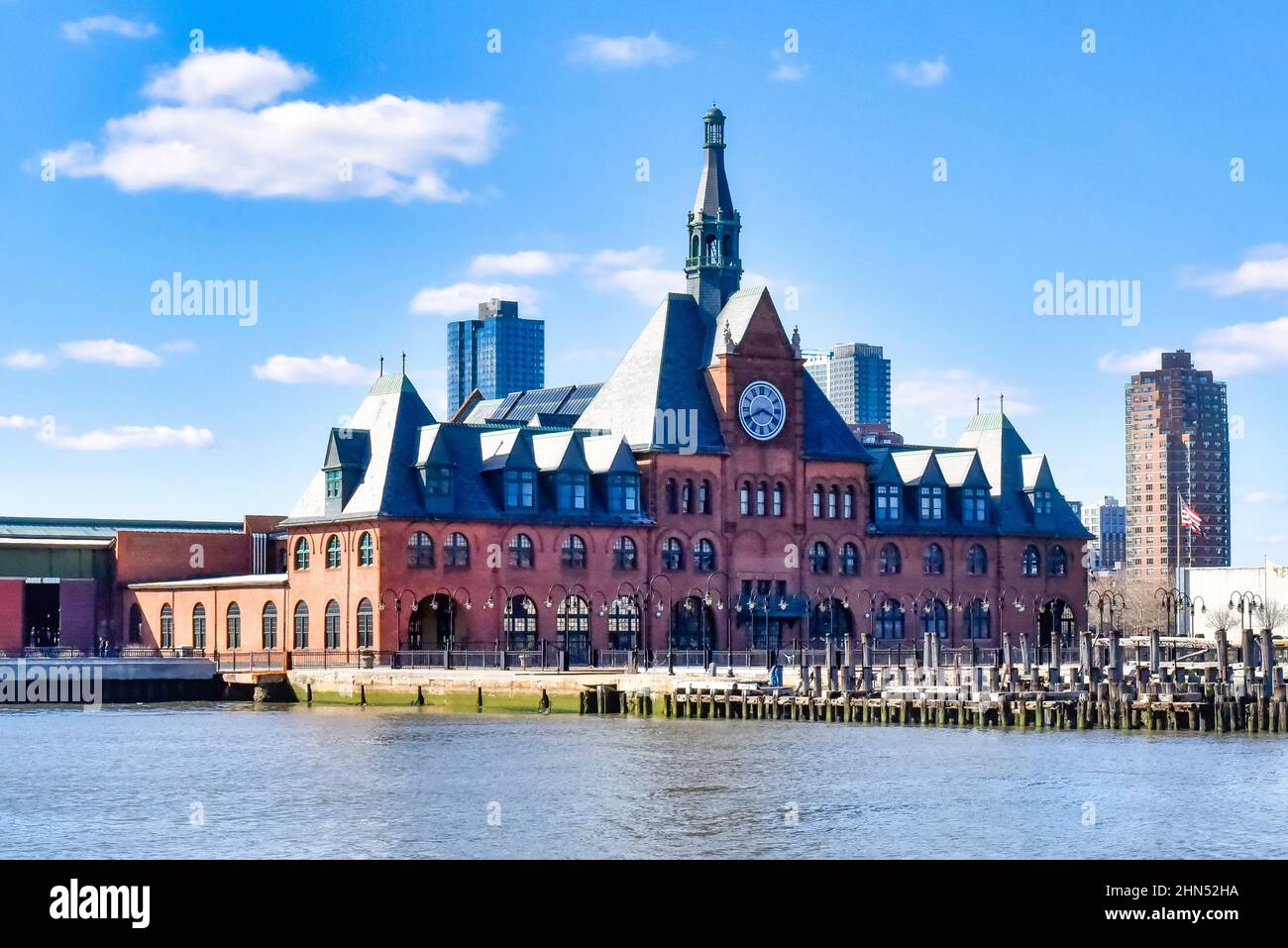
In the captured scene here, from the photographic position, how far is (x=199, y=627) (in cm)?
11919

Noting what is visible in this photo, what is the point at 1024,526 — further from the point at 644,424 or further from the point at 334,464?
the point at 334,464

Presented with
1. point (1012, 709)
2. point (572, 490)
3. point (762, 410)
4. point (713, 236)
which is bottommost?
point (1012, 709)

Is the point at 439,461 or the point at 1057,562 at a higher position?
the point at 439,461

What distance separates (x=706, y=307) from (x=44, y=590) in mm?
43708

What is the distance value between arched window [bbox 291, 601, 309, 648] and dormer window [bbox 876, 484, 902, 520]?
3552 cm

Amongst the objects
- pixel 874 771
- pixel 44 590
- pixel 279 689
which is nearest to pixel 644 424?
pixel 279 689

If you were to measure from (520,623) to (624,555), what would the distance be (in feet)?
24.8

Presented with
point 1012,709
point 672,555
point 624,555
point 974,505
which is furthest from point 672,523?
point 1012,709

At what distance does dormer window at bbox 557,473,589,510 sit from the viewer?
365 feet

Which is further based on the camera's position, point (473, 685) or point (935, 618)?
point (935, 618)

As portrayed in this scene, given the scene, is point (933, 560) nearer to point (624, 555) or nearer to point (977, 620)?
point (977, 620)

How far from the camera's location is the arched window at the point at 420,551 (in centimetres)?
10612

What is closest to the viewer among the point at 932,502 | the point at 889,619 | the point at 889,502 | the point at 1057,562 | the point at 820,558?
the point at 820,558

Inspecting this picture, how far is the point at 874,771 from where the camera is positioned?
61.3 m
